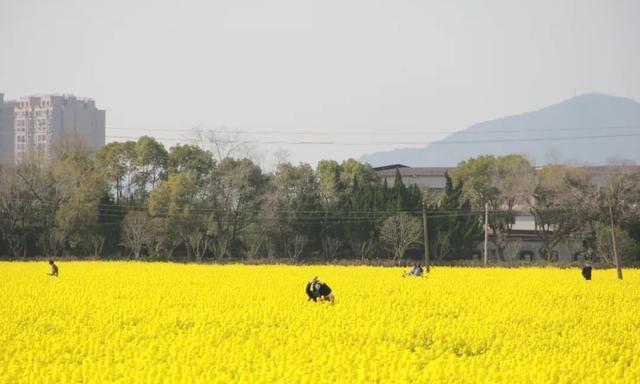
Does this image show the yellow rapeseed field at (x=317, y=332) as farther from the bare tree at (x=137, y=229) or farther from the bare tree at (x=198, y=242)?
the bare tree at (x=198, y=242)

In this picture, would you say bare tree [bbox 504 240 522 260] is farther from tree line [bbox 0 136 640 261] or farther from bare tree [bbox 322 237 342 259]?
bare tree [bbox 322 237 342 259]

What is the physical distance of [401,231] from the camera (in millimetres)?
66562

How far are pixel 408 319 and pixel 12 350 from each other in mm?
9925

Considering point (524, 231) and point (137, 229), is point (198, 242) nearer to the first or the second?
point (137, 229)

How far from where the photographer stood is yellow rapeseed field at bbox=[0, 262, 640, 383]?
1462 cm

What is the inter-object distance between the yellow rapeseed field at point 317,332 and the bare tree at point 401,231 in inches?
1132

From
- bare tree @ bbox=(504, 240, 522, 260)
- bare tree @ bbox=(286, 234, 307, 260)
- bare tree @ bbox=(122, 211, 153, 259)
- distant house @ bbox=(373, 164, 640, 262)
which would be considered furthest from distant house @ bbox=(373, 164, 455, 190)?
bare tree @ bbox=(122, 211, 153, 259)

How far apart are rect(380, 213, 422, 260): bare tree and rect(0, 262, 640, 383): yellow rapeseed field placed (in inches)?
1132

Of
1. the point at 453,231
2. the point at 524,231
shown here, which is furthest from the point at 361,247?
the point at 524,231

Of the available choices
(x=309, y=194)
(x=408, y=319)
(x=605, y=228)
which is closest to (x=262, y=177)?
(x=309, y=194)

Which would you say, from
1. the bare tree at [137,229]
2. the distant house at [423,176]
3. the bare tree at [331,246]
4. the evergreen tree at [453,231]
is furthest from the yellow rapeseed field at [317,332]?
the distant house at [423,176]

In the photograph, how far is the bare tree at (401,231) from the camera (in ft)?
219

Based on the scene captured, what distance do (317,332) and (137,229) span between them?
48088mm

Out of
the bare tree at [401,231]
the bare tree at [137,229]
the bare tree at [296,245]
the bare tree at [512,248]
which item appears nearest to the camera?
the bare tree at [137,229]
